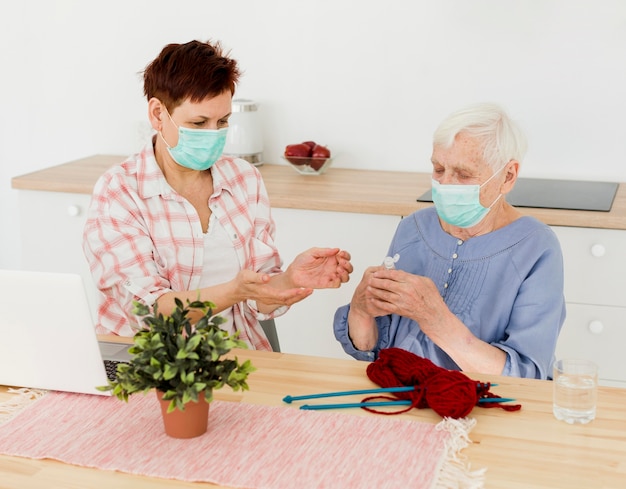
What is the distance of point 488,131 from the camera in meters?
2.03

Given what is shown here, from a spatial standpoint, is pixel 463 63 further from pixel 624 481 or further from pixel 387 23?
pixel 624 481

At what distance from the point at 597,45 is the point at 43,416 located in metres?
2.17

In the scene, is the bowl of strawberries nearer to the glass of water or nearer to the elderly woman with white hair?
the elderly woman with white hair

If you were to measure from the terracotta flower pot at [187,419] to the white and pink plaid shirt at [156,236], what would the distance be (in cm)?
57

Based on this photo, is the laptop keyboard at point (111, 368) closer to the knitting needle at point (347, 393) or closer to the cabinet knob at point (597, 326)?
the knitting needle at point (347, 393)

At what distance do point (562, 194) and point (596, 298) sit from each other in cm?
34

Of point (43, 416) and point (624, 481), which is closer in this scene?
point (624, 481)

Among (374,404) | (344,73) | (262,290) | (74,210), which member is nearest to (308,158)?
(344,73)

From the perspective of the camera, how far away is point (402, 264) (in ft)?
7.20

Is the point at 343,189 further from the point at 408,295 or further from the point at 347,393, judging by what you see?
the point at 347,393

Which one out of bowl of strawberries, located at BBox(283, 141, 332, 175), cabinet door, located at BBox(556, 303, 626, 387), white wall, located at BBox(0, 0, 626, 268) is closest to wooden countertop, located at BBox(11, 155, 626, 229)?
bowl of strawberries, located at BBox(283, 141, 332, 175)

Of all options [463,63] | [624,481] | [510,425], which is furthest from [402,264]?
[463,63]

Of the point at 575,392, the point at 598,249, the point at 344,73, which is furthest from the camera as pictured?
the point at 344,73

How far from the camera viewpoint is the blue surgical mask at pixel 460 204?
2033 millimetres
